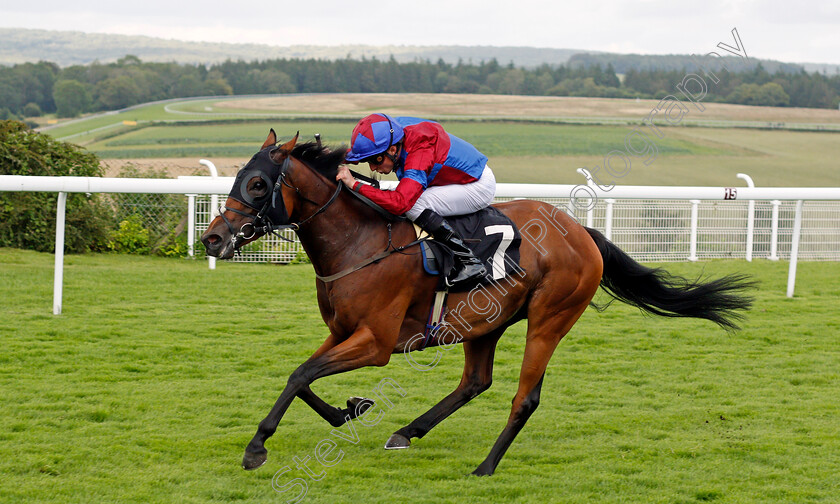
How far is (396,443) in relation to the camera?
4.05m

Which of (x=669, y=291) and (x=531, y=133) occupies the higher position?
(x=531, y=133)

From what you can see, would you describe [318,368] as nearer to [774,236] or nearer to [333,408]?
[333,408]

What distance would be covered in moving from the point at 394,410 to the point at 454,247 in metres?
1.32

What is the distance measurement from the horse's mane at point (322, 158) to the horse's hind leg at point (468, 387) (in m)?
1.22

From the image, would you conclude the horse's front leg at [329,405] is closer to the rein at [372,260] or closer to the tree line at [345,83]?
the rein at [372,260]

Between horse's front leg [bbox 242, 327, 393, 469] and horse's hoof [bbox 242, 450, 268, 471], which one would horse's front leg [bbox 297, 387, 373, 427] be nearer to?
horse's front leg [bbox 242, 327, 393, 469]

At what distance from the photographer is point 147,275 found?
851cm

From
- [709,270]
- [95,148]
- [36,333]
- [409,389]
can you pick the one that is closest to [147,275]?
[36,333]

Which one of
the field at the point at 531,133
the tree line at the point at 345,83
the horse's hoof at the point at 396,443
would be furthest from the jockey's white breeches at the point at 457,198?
the tree line at the point at 345,83

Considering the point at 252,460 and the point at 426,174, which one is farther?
the point at 426,174

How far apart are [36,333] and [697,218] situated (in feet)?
26.8

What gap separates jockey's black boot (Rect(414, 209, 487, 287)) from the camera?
3.78 m

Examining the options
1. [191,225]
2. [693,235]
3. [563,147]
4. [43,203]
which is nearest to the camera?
[43,203]

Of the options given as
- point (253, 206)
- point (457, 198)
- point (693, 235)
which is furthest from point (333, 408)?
point (693, 235)
